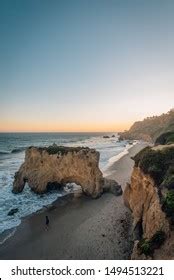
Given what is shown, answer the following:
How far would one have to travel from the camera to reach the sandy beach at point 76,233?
16766 mm

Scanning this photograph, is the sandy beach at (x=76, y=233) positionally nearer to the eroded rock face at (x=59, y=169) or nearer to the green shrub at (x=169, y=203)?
the eroded rock face at (x=59, y=169)

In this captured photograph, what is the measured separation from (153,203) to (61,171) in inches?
606

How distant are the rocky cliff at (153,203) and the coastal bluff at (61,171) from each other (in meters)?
6.92

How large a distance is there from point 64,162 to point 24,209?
6515 millimetres

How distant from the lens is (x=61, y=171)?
2931 centimetres

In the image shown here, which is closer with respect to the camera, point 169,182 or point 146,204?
point 169,182

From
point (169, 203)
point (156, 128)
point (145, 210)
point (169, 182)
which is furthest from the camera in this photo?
point (156, 128)

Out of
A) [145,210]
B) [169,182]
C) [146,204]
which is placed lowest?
[145,210]

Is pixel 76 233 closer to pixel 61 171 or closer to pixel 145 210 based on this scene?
pixel 145 210

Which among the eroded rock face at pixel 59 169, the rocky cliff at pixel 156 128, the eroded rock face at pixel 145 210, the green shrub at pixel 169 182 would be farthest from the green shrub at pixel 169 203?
the rocky cliff at pixel 156 128

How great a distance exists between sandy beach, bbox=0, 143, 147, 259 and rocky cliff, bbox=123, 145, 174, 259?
1.54 meters

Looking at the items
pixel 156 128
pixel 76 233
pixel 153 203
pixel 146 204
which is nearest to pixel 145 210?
pixel 146 204
